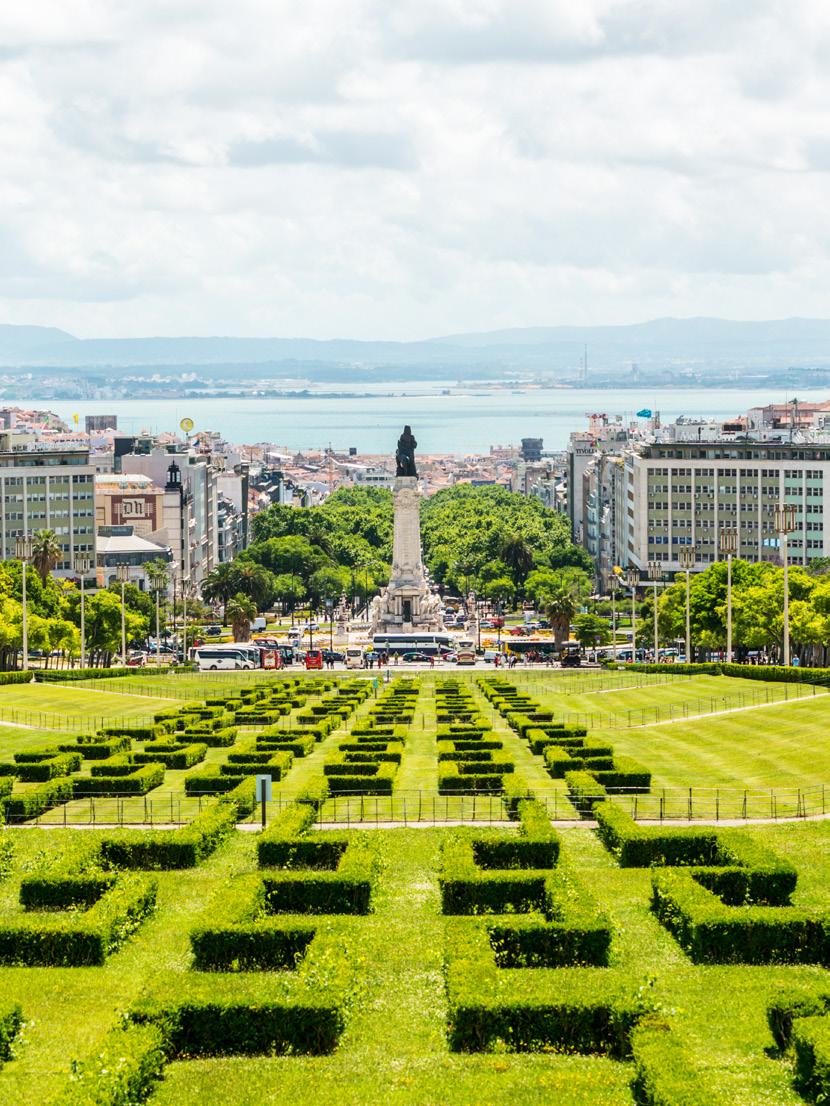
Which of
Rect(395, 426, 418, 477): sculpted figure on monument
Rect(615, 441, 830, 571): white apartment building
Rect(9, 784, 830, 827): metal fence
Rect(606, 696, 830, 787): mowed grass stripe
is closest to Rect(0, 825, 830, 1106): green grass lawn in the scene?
Rect(9, 784, 830, 827): metal fence

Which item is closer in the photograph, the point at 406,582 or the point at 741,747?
the point at 741,747

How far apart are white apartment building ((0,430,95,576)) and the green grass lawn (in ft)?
433

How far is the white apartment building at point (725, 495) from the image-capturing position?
534 ft

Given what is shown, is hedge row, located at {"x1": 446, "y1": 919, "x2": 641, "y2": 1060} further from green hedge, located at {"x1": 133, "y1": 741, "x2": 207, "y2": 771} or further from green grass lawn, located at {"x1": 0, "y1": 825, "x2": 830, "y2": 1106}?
green hedge, located at {"x1": 133, "y1": 741, "x2": 207, "y2": 771}

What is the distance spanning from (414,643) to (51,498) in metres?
50.7

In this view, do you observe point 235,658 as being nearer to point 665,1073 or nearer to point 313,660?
point 313,660

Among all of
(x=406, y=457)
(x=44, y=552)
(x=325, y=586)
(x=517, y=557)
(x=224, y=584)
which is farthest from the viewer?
(x=517, y=557)

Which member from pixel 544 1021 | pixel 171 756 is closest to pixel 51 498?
pixel 171 756

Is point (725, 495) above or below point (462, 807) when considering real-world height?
above

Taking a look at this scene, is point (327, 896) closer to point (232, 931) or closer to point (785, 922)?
point (232, 931)

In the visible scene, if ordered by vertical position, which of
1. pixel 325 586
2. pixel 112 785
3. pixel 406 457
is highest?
pixel 406 457

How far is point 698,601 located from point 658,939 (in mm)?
85449

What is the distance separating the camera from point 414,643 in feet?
468

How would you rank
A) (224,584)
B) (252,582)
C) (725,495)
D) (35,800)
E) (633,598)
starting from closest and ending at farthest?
(35,800), (633,598), (252,582), (224,584), (725,495)
